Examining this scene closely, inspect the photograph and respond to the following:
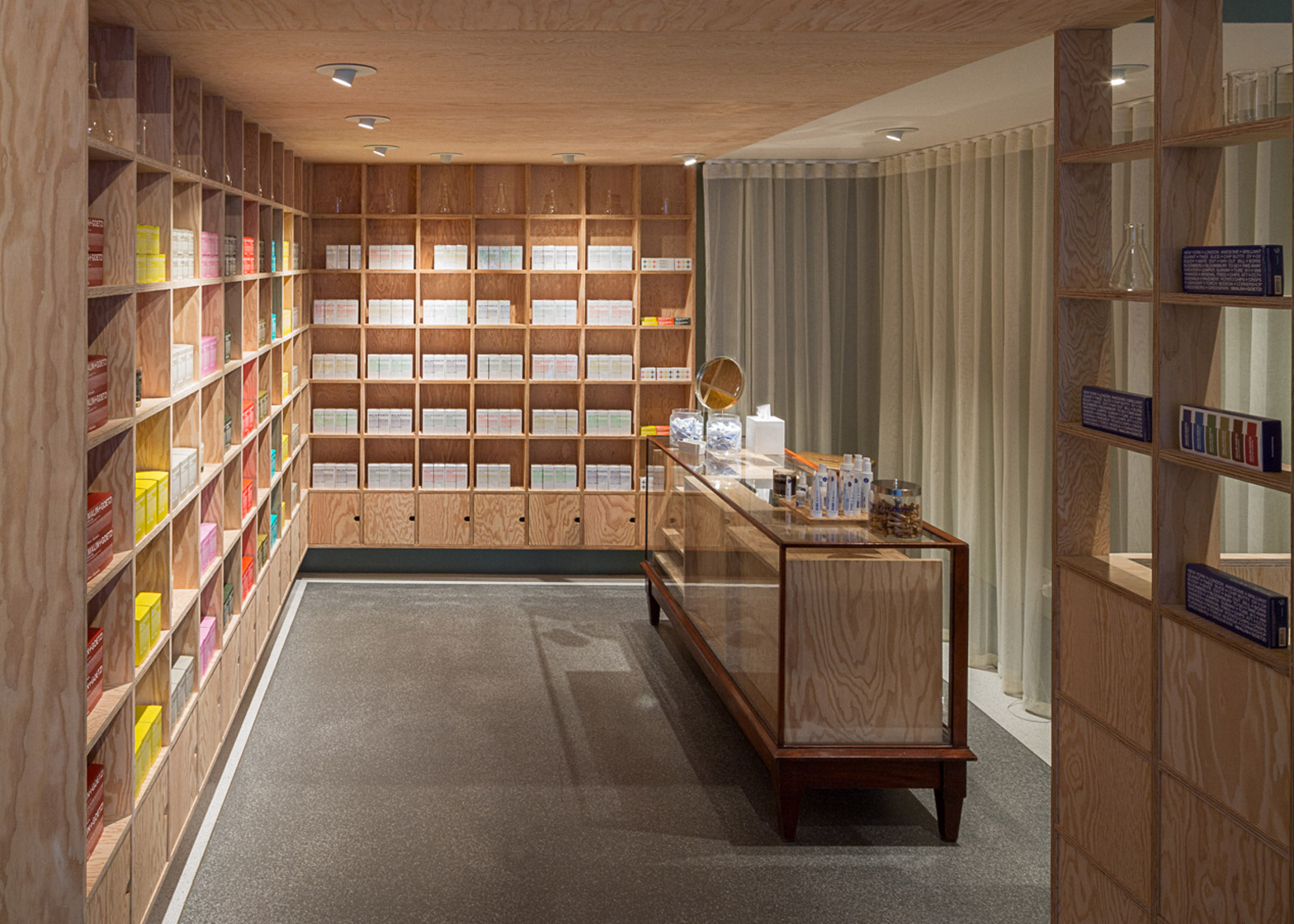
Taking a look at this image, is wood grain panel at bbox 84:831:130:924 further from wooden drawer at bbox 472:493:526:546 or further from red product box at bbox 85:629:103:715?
wooden drawer at bbox 472:493:526:546

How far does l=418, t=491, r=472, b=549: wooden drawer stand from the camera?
788cm

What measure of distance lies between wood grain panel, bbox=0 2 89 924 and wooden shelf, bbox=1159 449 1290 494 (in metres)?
2.19

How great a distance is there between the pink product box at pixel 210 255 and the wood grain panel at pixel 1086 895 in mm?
3295

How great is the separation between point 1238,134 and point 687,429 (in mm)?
3705

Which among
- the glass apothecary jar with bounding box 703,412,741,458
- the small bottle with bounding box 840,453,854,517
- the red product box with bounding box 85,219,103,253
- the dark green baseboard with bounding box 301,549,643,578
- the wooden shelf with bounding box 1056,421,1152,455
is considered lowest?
the dark green baseboard with bounding box 301,549,643,578

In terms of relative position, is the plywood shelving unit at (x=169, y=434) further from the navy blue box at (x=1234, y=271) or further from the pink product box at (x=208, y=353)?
the navy blue box at (x=1234, y=271)

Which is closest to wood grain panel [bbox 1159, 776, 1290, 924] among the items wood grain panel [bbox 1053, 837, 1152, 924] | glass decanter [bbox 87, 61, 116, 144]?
wood grain panel [bbox 1053, 837, 1152, 924]

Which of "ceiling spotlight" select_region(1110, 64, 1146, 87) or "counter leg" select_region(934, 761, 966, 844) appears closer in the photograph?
"counter leg" select_region(934, 761, 966, 844)

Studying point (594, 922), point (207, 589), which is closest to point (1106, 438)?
point (594, 922)

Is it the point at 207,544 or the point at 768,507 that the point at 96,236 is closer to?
the point at 207,544

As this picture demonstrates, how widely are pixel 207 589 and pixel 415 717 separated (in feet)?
3.90

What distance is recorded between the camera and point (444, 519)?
7902mm

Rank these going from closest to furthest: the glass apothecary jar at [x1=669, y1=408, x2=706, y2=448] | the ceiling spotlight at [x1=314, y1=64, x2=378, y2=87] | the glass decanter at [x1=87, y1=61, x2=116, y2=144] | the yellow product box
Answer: the glass decanter at [x1=87, y1=61, x2=116, y2=144] < the yellow product box < the ceiling spotlight at [x1=314, y1=64, x2=378, y2=87] < the glass apothecary jar at [x1=669, y1=408, x2=706, y2=448]

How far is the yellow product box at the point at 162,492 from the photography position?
3527 millimetres
